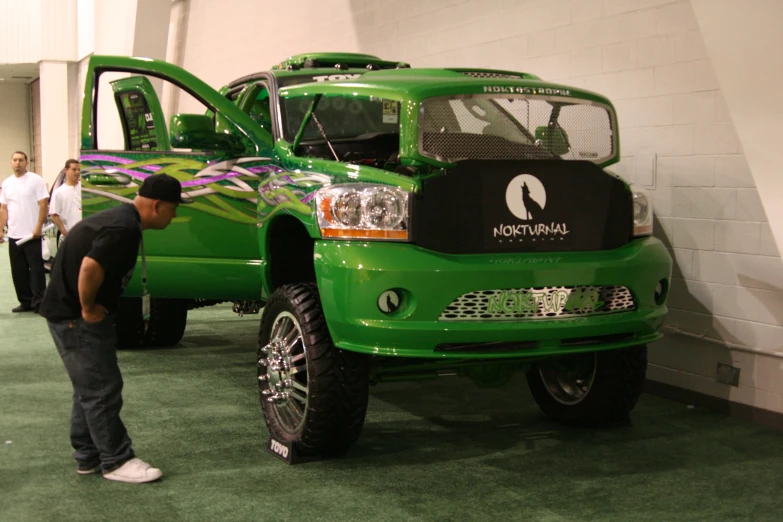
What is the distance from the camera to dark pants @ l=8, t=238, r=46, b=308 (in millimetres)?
9766

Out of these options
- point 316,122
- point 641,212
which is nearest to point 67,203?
point 316,122

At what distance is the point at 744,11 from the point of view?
4961 millimetres

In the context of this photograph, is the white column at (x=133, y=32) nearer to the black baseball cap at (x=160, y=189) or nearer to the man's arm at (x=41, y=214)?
the man's arm at (x=41, y=214)

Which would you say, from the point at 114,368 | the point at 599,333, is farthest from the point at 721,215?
the point at 114,368

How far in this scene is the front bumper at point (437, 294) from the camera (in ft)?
13.6

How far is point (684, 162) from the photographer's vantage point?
5.86 meters

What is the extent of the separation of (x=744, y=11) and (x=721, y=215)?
1.25m

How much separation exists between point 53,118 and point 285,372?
20.6 meters

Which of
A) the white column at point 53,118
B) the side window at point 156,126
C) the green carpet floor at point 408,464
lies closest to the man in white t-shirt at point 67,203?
the side window at point 156,126

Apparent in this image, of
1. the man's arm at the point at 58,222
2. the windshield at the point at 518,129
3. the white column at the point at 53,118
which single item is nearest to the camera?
the windshield at the point at 518,129

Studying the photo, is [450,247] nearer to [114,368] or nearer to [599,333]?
[599,333]

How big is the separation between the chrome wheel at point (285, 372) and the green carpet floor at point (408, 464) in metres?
0.25

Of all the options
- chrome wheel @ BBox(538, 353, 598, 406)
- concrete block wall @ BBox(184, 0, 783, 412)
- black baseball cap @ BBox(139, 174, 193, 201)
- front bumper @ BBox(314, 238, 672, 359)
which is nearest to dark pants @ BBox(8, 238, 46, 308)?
concrete block wall @ BBox(184, 0, 783, 412)

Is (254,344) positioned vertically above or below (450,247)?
below
